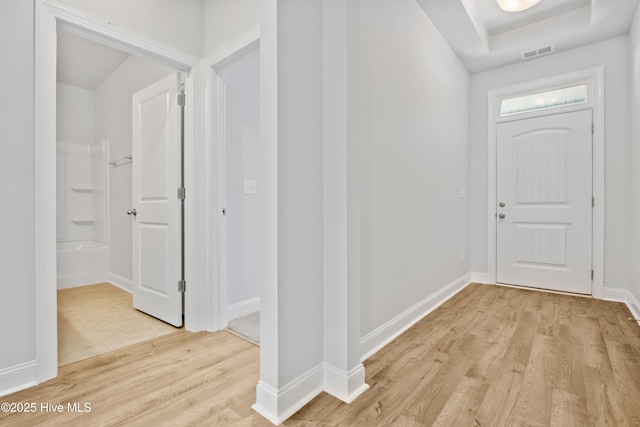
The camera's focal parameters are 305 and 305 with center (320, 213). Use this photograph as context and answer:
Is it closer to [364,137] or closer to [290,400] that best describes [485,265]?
[364,137]

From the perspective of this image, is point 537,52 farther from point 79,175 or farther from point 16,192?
point 79,175

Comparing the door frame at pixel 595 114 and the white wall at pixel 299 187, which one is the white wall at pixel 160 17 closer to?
the white wall at pixel 299 187

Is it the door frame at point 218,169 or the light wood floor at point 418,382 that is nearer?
the light wood floor at point 418,382

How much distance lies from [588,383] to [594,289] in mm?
2210

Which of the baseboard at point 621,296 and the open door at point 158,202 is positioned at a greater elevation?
the open door at point 158,202

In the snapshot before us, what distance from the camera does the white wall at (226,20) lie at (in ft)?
7.11

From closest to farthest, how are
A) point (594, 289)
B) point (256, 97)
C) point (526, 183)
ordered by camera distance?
point (256, 97) < point (594, 289) < point (526, 183)

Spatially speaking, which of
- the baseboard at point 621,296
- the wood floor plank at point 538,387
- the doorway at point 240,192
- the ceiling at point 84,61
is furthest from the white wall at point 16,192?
the baseboard at point 621,296

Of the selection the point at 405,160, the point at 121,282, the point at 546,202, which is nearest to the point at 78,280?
the point at 121,282

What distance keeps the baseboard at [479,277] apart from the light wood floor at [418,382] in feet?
4.57

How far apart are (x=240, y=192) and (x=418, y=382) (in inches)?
80.1

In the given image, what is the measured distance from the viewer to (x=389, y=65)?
7.32 feet

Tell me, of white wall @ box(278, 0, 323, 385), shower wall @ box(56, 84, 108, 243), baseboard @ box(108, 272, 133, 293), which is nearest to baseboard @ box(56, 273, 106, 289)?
baseboard @ box(108, 272, 133, 293)

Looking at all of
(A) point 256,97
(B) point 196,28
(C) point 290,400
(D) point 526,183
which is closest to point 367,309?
(C) point 290,400
